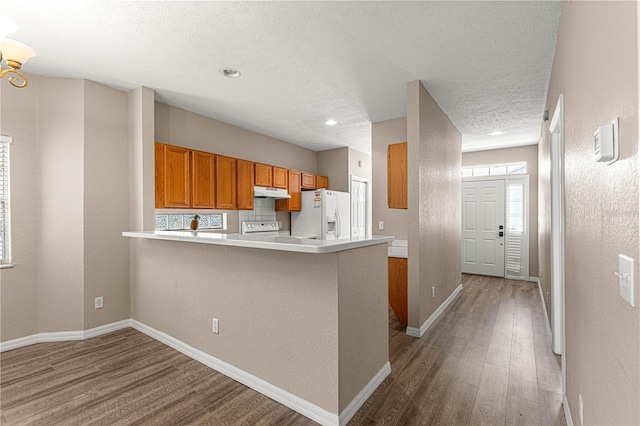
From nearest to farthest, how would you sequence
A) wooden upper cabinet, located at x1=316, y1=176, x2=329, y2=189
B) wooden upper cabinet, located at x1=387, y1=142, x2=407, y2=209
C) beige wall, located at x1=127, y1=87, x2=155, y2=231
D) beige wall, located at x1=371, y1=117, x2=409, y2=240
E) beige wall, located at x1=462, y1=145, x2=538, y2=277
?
1. beige wall, located at x1=127, y1=87, x2=155, y2=231
2. wooden upper cabinet, located at x1=387, y1=142, x2=407, y2=209
3. beige wall, located at x1=371, y1=117, x2=409, y2=240
4. beige wall, located at x1=462, y1=145, x2=538, y2=277
5. wooden upper cabinet, located at x1=316, y1=176, x2=329, y2=189

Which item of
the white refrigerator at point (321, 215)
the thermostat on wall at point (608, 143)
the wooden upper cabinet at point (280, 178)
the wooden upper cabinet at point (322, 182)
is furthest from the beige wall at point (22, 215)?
the thermostat on wall at point (608, 143)

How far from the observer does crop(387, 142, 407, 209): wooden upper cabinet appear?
3492 mm

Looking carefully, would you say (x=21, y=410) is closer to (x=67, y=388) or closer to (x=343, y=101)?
(x=67, y=388)

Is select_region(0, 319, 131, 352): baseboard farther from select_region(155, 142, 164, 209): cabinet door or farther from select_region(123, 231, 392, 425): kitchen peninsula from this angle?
select_region(155, 142, 164, 209): cabinet door

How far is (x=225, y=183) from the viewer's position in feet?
14.1

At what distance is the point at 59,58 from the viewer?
2701mm

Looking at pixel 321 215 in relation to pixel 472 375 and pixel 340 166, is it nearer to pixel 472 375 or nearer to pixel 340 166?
pixel 340 166

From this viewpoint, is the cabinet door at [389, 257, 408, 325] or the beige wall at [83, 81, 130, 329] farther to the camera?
the cabinet door at [389, 257, 408, 325]

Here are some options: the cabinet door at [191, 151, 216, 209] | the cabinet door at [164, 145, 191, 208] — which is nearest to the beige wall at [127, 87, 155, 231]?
the cabinet door at [164, 145, 191, 208]

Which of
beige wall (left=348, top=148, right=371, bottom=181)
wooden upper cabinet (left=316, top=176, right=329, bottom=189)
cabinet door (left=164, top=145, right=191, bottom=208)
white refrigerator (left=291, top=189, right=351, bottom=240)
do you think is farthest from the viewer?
beige wall (left=348, top=148, right=371, bottom=181)

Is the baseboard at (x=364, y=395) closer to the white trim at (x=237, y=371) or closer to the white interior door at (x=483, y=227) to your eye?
the white trim at (x=237, y=371)

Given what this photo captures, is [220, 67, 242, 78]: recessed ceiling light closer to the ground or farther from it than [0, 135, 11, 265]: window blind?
farther from it

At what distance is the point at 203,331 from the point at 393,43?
113 inches

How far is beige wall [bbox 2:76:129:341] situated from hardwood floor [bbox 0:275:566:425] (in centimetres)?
37
